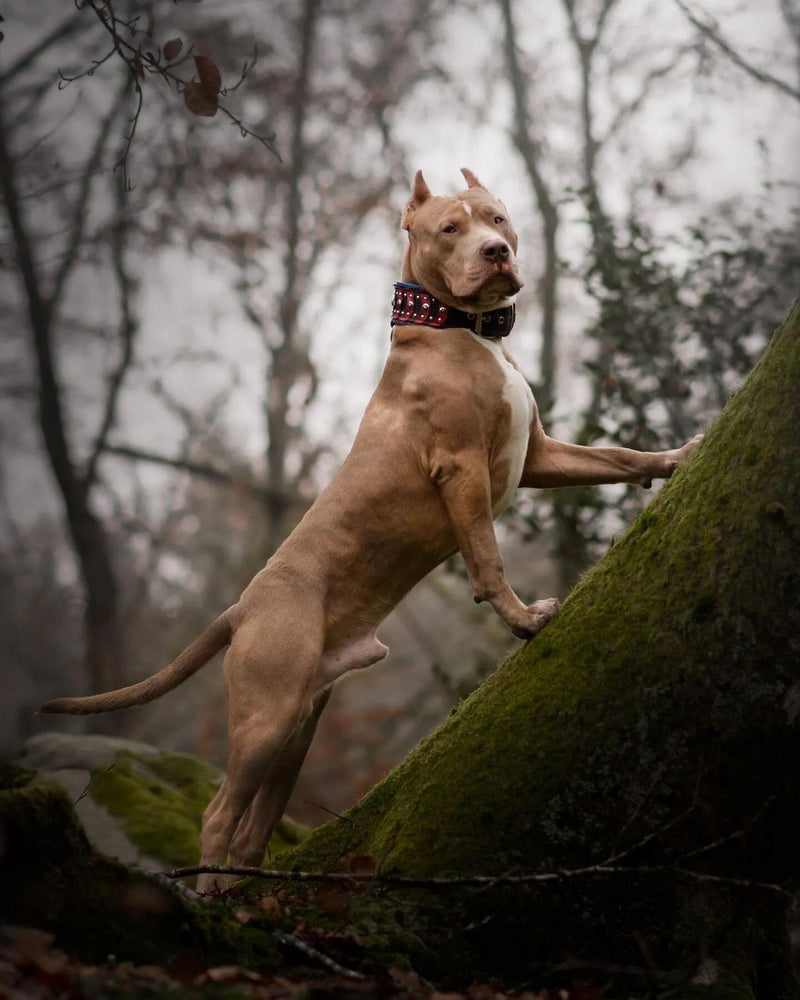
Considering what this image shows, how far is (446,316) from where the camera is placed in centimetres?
370

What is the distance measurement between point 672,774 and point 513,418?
1525mm

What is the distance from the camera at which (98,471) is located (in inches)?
489

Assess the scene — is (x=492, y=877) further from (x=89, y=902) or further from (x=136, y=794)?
(x=136, y=794)

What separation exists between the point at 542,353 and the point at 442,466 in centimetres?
723

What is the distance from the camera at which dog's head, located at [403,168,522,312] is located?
3.41m

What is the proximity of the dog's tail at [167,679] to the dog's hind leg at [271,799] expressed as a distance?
0.46 meters

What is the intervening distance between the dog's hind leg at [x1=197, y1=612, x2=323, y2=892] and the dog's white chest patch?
2.86 ft

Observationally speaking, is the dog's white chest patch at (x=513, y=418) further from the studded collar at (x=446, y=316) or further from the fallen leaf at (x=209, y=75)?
the fallen leaf at (x=209, y=75)

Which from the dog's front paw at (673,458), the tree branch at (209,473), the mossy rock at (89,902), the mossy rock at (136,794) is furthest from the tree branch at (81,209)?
the mossy rock at (89,902)

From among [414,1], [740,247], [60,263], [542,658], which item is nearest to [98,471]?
[60,263]

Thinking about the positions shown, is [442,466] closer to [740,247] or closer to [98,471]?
[740,247]

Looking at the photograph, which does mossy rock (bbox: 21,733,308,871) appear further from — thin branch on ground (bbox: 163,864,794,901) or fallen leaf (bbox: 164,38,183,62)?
fallen leaf (bbox: 164,38,183,62)

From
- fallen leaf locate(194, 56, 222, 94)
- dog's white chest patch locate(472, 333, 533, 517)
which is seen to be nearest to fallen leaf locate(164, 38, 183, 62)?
fallen leaf locate(194, 56, 222, 94)

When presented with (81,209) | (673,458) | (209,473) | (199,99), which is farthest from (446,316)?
(209,473)
